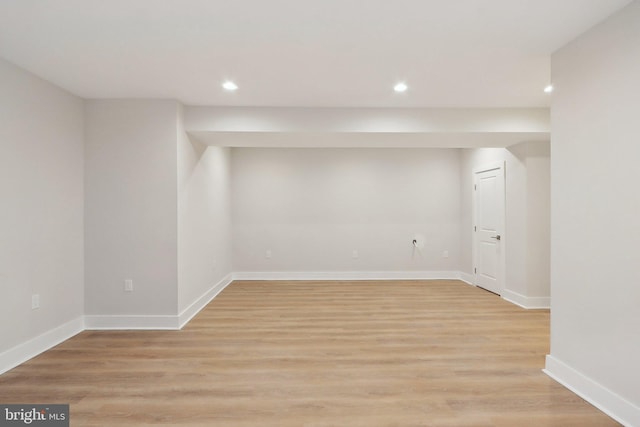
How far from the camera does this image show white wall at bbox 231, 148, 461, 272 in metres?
6.29

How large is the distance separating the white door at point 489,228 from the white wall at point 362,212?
0.68 metres

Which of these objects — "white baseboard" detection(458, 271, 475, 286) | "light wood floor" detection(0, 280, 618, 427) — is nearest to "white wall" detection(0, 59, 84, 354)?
"light wood floor" detection(0, 280, 618, 427)

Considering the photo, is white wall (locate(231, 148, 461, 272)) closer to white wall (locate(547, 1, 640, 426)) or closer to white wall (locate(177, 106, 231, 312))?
white wall (locate(177, 106, 231, 312))

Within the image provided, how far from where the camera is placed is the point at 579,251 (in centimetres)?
231

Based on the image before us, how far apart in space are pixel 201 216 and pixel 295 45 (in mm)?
2844

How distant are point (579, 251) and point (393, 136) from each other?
7.68 ft

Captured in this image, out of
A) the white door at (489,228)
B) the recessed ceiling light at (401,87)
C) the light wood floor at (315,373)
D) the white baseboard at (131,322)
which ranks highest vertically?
the recessed ceiling light at (401,87)

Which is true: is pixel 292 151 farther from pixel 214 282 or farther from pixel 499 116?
pixel 499 116

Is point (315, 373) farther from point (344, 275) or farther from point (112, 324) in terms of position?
point (344, 275)

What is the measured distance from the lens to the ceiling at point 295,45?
79.3 inches

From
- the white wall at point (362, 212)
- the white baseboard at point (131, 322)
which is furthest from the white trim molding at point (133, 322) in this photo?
the white wall at point (362, 212)

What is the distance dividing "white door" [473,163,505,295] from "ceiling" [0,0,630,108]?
1.78 metres

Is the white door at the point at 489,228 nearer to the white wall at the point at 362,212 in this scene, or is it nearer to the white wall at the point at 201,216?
the white wall at the point at 362,212

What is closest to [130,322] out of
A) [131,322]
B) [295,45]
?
[131,322]
